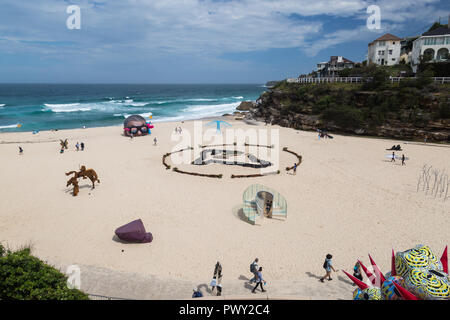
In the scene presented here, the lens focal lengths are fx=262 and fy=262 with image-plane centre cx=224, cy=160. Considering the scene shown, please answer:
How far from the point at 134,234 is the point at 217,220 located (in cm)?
469

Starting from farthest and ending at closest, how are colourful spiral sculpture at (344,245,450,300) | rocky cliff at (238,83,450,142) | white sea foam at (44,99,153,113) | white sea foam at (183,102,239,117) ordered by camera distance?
white sea foam at (44,99,153,113)
white sea foam at (183,102,239,117)
rocky cliff at (238,83,450,142)
colourful spiral sculpture at (344,245,450,300)

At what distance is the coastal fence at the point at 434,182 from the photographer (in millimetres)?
18331

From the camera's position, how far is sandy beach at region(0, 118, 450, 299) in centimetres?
1134

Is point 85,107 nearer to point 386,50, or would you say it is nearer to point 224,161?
point 224,161

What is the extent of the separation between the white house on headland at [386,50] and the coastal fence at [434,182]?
155 ft

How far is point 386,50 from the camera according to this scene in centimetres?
5912

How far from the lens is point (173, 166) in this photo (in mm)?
24984

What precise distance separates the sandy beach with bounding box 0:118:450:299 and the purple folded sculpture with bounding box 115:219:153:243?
Answer: 421 millimetres

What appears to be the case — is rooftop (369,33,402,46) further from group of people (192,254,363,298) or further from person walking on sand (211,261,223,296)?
person walking on sand (211,261,223,296)

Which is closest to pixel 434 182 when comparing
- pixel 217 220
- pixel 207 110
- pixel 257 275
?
pixel 217 220

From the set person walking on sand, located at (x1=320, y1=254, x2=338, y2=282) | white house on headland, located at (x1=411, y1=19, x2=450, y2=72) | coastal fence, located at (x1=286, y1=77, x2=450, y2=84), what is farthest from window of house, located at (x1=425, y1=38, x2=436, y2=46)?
person walking on sand, located at (x1=320, y1=254, x2=338, y2=282)

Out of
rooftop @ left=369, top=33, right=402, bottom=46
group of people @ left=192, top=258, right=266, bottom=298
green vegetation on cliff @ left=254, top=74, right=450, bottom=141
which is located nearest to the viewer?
group of people @ left=192, top=258, right=266, bottom=298

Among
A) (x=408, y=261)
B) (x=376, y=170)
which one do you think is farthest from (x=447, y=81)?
(x=408, y=261)

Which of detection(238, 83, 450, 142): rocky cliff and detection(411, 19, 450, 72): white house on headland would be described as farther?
detection(411, 19, 450, 72): white house on headland
